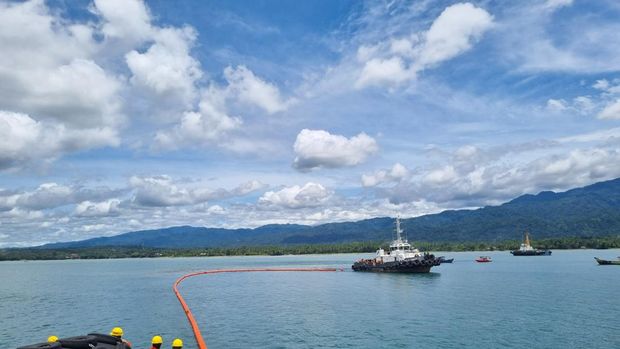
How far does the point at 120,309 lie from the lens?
66.8 meters

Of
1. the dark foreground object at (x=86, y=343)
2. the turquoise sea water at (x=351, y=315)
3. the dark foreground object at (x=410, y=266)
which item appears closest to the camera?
the dark foreground object at (x=86, y=343)

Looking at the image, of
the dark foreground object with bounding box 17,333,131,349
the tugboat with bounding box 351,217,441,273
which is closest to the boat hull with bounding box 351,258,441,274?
the tugboat with bounding box 351,217,441,273

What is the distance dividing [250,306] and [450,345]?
3428cm

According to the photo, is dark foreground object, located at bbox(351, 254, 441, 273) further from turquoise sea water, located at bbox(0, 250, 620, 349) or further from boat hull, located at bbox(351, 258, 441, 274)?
turquoise sea water, located at bbox(0, 250, 620, 349)

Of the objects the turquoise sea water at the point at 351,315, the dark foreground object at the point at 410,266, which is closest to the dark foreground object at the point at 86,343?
the turquoise sea water at the point at 351,315

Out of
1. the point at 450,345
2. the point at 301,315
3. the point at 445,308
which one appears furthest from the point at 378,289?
the point at 450,345

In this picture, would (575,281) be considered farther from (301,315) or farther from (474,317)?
(301,315)

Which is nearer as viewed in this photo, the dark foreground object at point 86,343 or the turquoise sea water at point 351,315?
the dark foreground object at point 86,343

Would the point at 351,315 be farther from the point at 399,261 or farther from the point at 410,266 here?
the point at 399,261

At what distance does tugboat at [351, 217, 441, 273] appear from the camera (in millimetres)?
117250

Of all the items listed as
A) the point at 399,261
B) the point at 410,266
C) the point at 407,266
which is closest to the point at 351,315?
the point at 407,266

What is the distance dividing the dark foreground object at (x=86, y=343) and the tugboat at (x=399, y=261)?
98.7 meters

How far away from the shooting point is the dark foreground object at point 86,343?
67.1 feet

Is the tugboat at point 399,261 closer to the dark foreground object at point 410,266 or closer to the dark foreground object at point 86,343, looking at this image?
the dark foreground object at point 410,266
